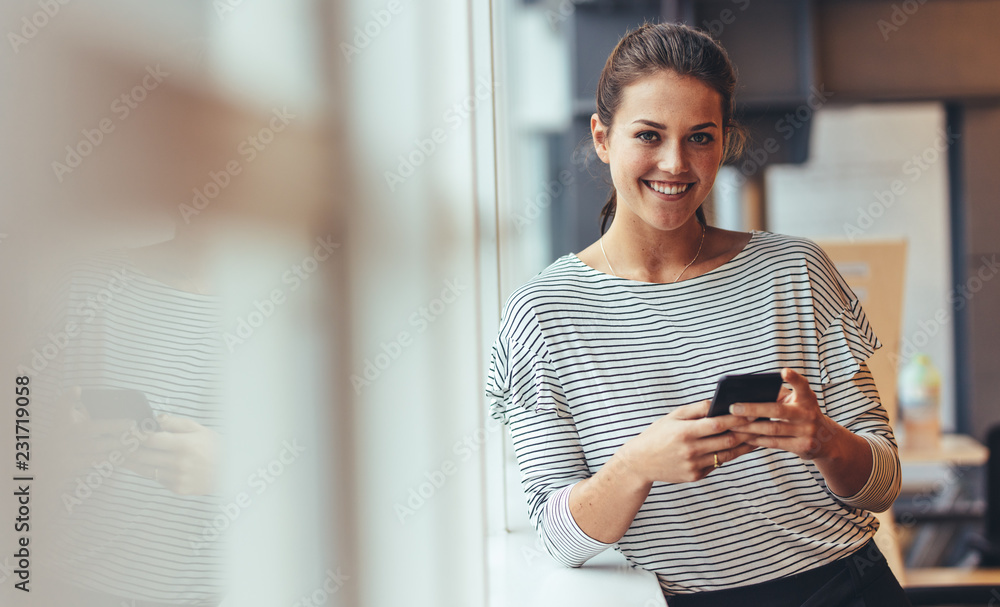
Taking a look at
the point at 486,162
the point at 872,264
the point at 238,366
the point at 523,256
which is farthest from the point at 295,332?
the point at 523,256

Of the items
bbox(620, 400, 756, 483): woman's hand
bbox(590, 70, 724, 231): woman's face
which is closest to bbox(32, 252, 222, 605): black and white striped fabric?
bbox(620, 400, 756, 483): woman's hand

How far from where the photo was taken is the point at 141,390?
0.39m

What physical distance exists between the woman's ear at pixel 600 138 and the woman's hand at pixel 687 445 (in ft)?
1.43

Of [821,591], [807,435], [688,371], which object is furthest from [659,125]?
[821,591]

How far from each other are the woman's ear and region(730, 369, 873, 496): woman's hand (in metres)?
0.43

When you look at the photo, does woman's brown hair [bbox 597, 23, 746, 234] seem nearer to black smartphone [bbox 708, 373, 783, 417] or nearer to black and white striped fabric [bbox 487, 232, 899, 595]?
black and white striped fabric [bbox 487, 232, 899, 595]

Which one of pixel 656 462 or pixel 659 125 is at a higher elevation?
pixel 659 125

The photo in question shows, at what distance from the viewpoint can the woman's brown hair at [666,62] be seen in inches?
40.8

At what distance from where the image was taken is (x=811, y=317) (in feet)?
3.44

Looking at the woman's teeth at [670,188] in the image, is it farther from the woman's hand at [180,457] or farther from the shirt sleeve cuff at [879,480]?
the woman's hand at [180,457]

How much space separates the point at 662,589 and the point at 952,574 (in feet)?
5.57

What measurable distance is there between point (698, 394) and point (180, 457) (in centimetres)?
77

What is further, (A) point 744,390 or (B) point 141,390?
(A) point 744,390

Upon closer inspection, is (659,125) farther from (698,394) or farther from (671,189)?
(698,394)
